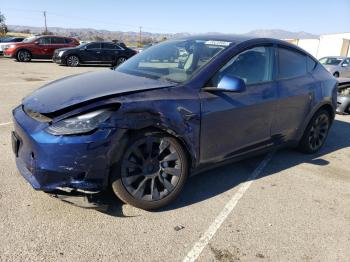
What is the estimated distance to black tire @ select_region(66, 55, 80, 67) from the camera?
18908 mm

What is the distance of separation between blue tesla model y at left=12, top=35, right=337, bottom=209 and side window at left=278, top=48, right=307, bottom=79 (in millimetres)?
15

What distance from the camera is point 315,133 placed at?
5227mm

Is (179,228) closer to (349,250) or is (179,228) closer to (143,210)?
(143,210)

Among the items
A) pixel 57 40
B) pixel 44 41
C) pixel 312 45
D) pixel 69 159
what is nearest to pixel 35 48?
pixel 44 41

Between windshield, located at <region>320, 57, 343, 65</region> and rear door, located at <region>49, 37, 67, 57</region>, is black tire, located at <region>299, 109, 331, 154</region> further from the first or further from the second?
rear door, located at <region>49, 37, 67, 57</region>

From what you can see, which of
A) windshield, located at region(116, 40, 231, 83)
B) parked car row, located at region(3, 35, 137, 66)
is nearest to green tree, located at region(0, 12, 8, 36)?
parked car row, located at region(3, 35, 137, 66)

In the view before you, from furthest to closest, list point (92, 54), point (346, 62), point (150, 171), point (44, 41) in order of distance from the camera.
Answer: point (44, 41), point (346, 62), point (92, 54), point (150, 171)

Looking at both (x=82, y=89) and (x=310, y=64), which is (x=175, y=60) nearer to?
(x=82, y=89)

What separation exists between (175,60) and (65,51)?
53.2 ft

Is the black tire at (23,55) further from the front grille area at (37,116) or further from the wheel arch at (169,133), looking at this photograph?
the wheel arch at (169,133)

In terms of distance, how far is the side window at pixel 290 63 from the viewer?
14.4 ft

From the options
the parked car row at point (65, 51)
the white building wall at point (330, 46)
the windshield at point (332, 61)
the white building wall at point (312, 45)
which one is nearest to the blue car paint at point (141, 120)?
the parked car row at point (65, 51)

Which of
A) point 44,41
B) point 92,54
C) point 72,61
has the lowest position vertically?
point 72,61

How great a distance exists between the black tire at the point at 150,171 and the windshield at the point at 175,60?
2.34 feet
